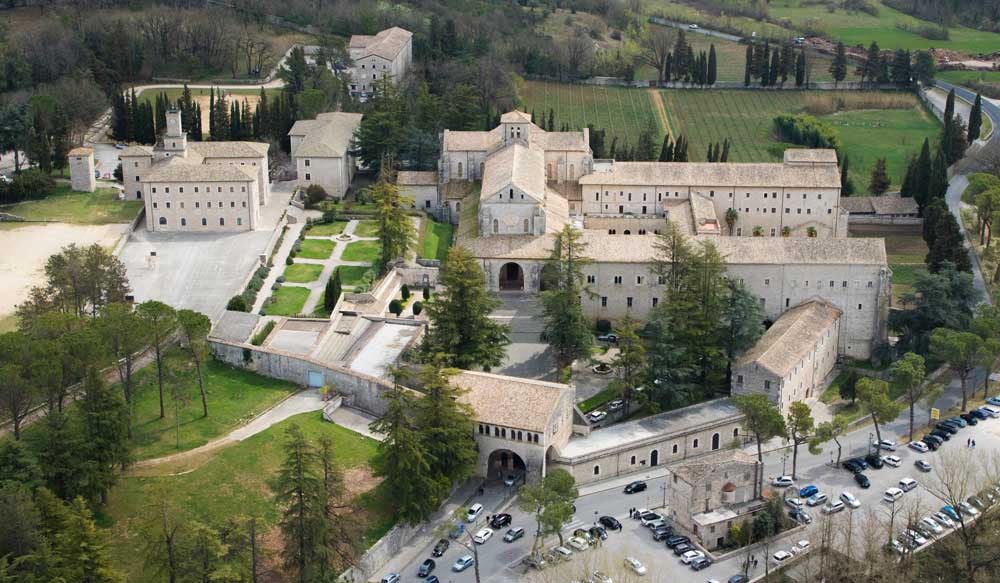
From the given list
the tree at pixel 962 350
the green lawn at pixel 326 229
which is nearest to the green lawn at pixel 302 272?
the green lawn at pixel 326 229

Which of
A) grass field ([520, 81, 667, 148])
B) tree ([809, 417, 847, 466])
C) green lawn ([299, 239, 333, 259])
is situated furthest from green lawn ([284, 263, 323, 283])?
grass field ([520, 81, 667, 148])

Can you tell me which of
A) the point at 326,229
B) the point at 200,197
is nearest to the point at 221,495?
the point at 200,197

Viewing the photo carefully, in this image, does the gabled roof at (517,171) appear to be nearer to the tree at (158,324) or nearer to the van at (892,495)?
the tree at (158,324)

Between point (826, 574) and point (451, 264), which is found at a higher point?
point (451, 264)

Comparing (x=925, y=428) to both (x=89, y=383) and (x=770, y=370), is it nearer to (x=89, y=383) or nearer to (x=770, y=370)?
(x=770, y=370)

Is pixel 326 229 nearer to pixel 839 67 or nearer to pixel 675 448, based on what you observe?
pixel 675 448

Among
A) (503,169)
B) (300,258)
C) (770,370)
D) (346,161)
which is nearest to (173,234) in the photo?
(300,258)

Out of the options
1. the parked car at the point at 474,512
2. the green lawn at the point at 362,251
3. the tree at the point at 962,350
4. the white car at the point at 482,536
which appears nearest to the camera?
the white car at the point at 482,536
